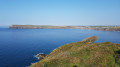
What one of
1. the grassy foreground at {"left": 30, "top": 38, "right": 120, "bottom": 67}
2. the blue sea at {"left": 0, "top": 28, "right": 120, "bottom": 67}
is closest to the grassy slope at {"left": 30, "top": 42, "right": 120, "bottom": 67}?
the grassy foreground at {"left": 30, "top": 38, "right": 120, "bottom": 67}

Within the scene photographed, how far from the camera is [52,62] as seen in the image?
75.5 ft

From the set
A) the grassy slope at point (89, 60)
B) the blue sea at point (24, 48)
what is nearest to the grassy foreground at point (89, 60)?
the grassy slope at point (89, 60)

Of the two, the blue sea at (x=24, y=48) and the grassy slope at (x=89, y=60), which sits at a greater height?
the grassy slope at (x=89, y=60)

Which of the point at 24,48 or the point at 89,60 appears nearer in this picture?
the point at 89,60

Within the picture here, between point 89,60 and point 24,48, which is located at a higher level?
point 89,60

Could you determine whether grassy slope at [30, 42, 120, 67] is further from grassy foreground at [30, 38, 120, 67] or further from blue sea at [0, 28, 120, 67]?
blue sea at [0, 28, 120, 67]

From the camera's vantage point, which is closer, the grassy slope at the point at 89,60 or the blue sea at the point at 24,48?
the grassy slope at the point at 89,60

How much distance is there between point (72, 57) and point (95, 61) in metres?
5.65

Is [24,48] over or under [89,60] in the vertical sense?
under

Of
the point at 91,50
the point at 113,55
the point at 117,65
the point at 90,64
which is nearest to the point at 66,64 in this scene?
the point at 90,64

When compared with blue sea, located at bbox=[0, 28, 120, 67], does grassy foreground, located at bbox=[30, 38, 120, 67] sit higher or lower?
higher

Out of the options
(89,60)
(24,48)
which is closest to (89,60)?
(89,60)

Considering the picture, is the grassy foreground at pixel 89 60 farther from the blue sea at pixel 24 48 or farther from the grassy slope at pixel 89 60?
the blue sea at pixel 24 48

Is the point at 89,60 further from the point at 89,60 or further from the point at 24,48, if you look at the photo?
the point at 24,48
